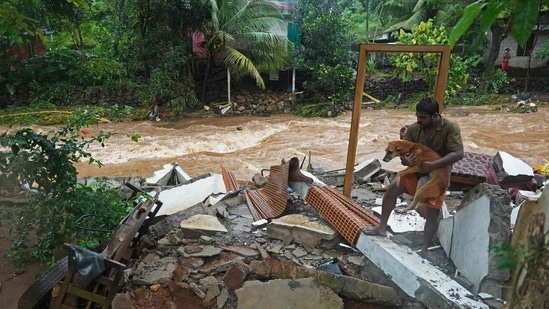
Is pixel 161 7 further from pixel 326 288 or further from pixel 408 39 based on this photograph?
pixel 326 288

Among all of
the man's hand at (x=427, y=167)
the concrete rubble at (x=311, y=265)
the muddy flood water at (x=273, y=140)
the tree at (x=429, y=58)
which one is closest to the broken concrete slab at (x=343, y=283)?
the concrete rubble at (x=311, y=265)

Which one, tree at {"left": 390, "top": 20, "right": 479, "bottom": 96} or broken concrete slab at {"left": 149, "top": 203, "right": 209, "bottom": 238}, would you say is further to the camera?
tree at {"left": 390, "top": 20, "right": 479, "bottom": 96}

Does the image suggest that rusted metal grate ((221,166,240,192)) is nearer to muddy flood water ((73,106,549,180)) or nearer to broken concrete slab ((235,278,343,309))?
broken concrete slab ((235,278,343,309))

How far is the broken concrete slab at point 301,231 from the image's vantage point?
3.40 m

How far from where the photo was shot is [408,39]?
15.3 meters

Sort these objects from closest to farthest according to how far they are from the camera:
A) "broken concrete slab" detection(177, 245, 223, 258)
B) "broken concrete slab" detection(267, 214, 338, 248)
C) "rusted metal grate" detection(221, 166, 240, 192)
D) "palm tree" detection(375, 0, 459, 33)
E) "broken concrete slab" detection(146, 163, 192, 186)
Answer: "broken concrete slab" detection(177, 245, 223, 258), "broken concrete slab" detection(267, 214, 338, 248), "rusted metal grate" detection(221, 166, 240, 192), "broken concrete slab" detection(146, 163, 192, 186), "palm tree" detection(375, 0, 459, 33)

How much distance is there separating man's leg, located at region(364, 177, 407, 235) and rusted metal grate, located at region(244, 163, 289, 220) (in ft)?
3.79

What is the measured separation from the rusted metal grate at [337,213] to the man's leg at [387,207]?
13 centimetres

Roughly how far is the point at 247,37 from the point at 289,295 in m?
13.6

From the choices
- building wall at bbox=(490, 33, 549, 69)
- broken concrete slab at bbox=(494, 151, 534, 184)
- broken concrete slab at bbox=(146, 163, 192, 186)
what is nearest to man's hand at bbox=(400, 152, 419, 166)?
broken concrete slab at bbox=(494, 151, 534, 184)

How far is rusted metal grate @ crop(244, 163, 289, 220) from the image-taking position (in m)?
4.10

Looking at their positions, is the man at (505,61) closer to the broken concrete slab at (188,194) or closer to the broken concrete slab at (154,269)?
the broken concrete slab at (188,194)

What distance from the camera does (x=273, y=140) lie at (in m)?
13.1

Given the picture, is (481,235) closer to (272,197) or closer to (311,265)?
(311,265)
